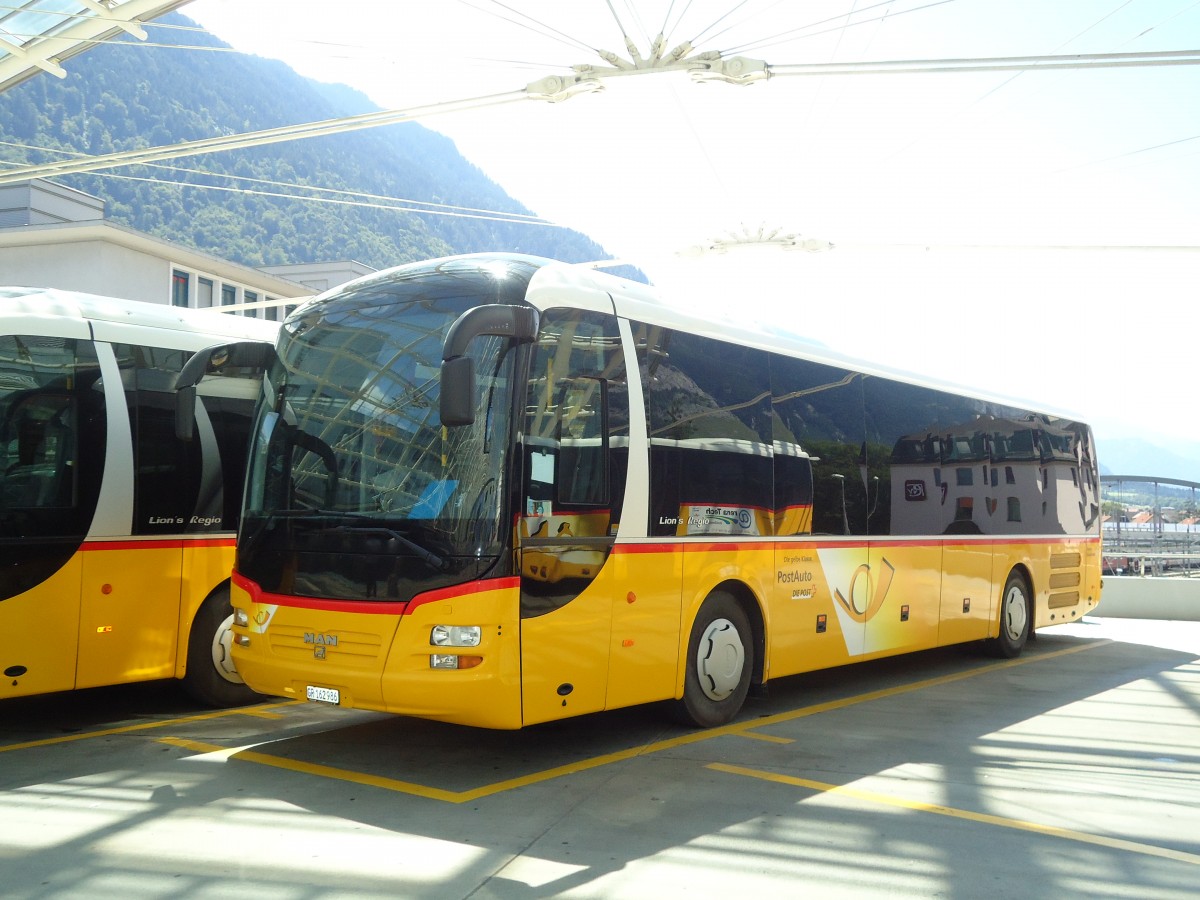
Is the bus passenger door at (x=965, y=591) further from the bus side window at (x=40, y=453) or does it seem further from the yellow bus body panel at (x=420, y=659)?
the bus side window at (x=40, y=453)

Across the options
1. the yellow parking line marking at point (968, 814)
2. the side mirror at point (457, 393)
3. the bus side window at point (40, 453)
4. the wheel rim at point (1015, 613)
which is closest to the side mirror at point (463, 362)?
the side mirror at point (457, 393)

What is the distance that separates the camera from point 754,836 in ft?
18.8

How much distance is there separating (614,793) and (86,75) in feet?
456

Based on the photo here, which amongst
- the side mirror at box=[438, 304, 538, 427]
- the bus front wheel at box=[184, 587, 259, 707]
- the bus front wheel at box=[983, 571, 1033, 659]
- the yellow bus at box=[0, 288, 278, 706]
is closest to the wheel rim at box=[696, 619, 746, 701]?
the side mirror at box=[438, 304, 538, 427]

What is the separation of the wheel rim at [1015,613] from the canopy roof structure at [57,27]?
11378 millimetres

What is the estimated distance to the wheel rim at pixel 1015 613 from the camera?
13.6 metres

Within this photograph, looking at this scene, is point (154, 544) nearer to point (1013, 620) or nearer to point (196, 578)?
point (196, 578)

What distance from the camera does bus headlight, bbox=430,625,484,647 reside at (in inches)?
259

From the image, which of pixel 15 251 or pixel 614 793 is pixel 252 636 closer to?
pixel 614 793

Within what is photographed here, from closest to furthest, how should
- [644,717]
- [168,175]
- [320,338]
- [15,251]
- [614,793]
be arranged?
[614,793], [320,338], [644,717], [15,251], [168,175]

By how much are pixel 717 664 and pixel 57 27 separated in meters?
10.8

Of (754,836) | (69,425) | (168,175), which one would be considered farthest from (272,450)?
(168,175)

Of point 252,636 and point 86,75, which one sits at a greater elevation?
point 86,75

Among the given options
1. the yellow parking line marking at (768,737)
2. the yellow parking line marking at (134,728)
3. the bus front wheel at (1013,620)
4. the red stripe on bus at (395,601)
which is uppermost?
the red stripe on bus at (395,601)
